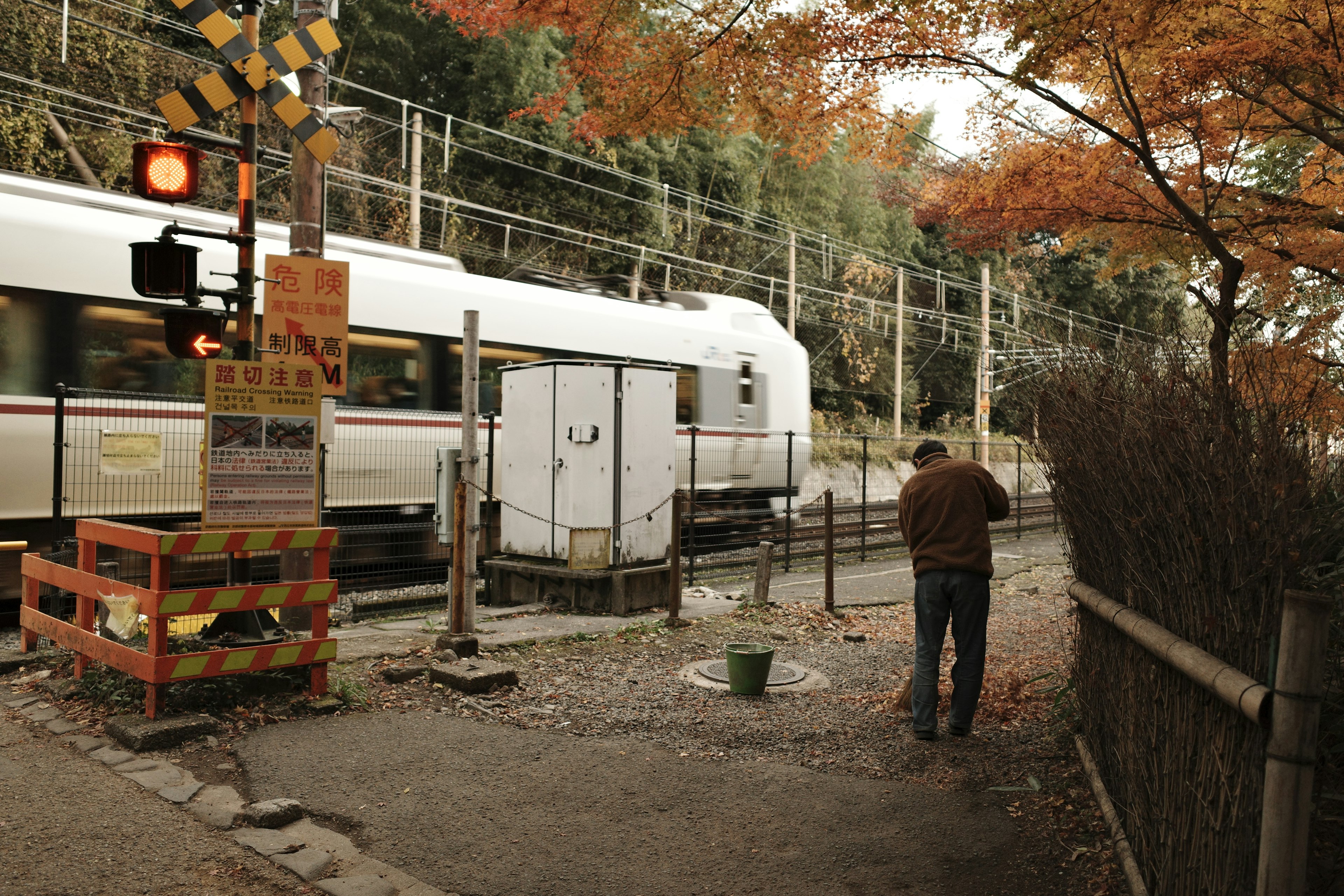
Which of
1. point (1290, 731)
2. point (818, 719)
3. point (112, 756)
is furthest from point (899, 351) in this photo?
point (1290, 731)

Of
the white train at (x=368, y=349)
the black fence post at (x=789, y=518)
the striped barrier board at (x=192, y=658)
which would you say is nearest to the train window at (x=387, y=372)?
the white train at (x=368, y=349)

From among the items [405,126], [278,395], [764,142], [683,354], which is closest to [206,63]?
[405,126]

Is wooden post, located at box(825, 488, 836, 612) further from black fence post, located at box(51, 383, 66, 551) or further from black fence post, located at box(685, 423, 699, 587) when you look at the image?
black fence post, located at box(51, 383, 66, 551)

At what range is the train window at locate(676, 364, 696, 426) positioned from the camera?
16.3m

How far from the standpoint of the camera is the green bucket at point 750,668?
22.6 feet

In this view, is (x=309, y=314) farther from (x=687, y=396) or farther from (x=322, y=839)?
(x=687, y=396)

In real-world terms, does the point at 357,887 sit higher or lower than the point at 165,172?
lower

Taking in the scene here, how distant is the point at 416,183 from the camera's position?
19.6 metres

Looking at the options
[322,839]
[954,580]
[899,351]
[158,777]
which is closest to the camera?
[322,839]

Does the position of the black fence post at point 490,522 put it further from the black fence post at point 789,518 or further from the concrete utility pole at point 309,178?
the black fence post at point 789,518

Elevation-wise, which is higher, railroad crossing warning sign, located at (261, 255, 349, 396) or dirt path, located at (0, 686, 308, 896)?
railroad crossing warning sign, located at (261, 255, 349, 396)

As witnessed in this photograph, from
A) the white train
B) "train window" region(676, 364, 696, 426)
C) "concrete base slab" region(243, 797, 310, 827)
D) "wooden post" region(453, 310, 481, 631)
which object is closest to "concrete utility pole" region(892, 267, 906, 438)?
the white train

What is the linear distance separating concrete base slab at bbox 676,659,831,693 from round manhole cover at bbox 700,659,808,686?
17 mm

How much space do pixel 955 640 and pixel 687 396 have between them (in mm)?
10740
